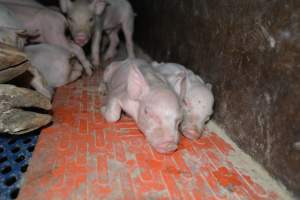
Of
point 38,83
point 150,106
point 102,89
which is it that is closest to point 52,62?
point 38,83

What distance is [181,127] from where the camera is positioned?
3.29 meters

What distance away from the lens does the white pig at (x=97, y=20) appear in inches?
Result: 193

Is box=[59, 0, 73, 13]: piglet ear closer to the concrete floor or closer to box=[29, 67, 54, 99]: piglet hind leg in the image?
box=[29, 67, 54, 99]: piglet hind leg

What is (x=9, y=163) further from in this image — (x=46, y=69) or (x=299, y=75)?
(x=299, y=75)

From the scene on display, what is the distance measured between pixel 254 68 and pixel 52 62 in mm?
2663

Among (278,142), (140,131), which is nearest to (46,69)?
(140,131)

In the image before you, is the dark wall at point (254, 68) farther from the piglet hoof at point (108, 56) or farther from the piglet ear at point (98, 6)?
the piglet hoof at point (108, 56)

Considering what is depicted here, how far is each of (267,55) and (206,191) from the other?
1257 mm

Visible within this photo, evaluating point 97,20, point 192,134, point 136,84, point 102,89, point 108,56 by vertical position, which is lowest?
point 108,56

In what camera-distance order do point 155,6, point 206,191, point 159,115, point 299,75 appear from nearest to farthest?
point 299,75, point 206,191, point 159,115, point 155,6

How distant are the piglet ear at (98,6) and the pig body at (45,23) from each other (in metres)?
0.60

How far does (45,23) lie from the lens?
15.7 ft

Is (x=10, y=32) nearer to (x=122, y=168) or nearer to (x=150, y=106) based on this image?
(x=150, y=106)

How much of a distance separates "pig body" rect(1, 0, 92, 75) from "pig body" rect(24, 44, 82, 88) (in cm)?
41
